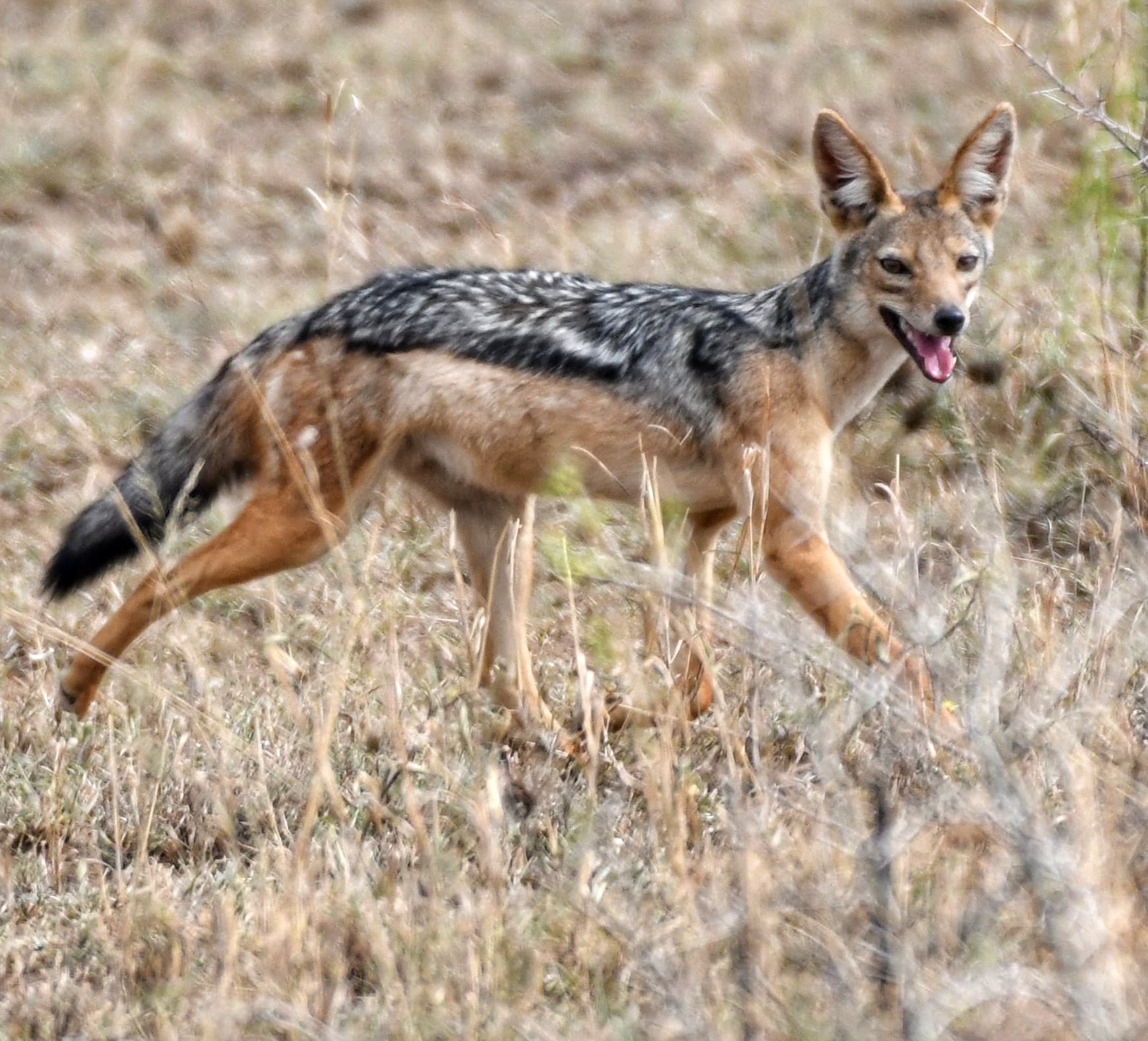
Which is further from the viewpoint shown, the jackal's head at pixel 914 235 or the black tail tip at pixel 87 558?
the black tail tip at pixel 87 558

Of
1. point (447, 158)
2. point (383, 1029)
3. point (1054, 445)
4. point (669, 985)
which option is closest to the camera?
point (669, 985)

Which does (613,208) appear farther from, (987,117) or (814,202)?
(987,117)

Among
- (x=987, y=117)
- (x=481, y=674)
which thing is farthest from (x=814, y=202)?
(x=481, y=674)

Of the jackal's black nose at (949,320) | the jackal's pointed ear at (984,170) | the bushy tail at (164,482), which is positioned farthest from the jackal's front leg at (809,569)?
the bushy tail at (164,482)

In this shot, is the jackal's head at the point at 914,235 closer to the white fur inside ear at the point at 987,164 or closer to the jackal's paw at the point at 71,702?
the white fur inside ear at the point at 987,164

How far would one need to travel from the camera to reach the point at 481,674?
559 cm

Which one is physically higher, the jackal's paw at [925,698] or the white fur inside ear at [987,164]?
the white fur inside ear at [987,164]

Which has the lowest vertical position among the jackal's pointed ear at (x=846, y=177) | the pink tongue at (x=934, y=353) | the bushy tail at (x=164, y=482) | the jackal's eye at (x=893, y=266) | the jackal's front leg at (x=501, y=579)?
the jackal's front leg at (x=501, y=579)

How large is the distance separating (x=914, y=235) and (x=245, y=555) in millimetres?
2094

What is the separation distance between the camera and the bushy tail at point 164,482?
5355 mm

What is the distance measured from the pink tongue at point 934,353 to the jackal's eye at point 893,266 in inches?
6.9

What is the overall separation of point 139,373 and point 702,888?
4988 mm

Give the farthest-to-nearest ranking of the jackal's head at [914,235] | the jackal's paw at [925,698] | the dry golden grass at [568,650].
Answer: the jackal's head at [914,235], the jackal's paw at [925,698], the dry golden grass at [568,650]

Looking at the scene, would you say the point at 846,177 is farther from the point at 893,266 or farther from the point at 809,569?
the point at 809,569
